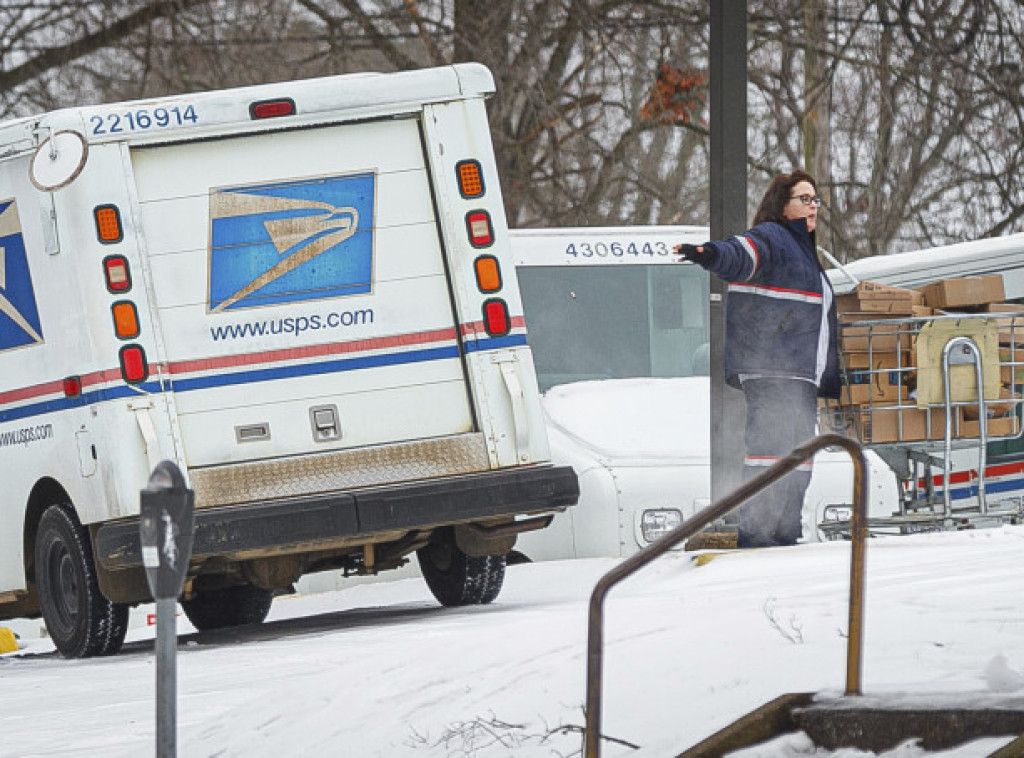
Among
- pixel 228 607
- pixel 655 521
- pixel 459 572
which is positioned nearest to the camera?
pixel 459 572

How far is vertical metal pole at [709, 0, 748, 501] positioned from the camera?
10812 millimetres

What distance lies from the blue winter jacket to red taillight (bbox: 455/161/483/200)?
1.22m

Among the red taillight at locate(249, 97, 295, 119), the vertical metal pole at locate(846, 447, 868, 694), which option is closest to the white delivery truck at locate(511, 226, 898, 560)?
the red taillight at locate(249, 97, 295, 119)

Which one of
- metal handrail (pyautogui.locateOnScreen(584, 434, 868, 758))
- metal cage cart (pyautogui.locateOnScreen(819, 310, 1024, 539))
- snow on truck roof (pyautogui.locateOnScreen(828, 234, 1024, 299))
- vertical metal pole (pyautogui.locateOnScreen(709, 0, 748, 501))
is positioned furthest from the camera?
snow on truck roof (pyautogui.locateOnScreen(828, 234, 1024, 299))

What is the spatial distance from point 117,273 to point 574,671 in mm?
3565

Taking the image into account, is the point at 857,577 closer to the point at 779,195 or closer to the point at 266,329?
the point at 266,329

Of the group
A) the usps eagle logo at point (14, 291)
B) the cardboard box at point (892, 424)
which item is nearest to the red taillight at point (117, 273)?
the usps eagle logo at point (14, 291)

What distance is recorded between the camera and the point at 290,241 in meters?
9.66

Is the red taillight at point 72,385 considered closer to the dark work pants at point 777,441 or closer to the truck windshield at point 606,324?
the dark work pants at point 777,441

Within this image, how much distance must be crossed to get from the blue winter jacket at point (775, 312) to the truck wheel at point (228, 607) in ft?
11.2

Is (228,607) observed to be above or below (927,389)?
below

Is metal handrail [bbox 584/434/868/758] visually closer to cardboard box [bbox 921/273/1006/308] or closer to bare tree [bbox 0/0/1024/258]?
cardboard box [bbox 921/273/1006/308]

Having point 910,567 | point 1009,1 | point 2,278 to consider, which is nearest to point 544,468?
point 910,567

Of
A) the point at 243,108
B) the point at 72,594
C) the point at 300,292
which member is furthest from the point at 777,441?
the point at 72,594
